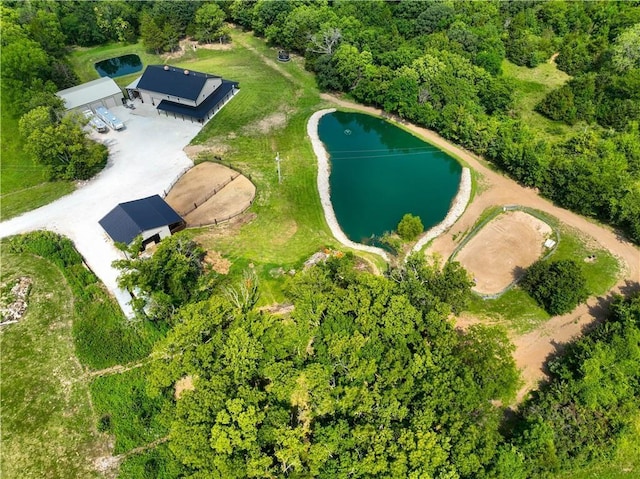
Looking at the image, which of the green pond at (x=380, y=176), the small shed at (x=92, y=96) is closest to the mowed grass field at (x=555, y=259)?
the green pond at (x=380, y=176)

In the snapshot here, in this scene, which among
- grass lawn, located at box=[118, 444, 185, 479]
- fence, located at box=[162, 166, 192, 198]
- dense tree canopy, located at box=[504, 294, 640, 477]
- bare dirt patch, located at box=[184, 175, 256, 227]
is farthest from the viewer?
fence, located at box=[162, 166, 192, 198]

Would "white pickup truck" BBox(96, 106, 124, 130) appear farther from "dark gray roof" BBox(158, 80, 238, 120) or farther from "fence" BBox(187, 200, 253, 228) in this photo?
"fence" BBox(187, 200, 253, 228)

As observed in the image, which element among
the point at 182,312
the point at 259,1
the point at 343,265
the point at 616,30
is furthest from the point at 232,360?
the point at 616,30

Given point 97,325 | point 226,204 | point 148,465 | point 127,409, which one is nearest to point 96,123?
point 226,204

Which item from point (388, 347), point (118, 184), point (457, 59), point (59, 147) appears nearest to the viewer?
point (388, 347)

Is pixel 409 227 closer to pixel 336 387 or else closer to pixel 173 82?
pixel 336 387

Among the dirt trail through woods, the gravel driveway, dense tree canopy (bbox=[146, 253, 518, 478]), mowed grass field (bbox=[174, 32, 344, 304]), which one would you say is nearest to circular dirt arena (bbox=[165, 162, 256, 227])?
mowed grass field (bbox=[174, 32, 344, 304])

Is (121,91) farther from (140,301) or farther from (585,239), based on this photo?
(585,239)
